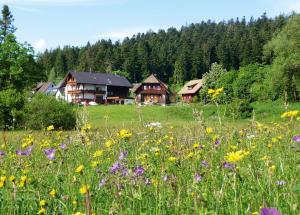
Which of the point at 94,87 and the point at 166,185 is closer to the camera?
the point at 166,185

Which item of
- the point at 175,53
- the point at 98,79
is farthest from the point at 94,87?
the point at 175,53

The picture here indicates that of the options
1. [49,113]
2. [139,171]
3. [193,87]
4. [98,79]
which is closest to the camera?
[139,171]

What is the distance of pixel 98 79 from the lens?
7662cm

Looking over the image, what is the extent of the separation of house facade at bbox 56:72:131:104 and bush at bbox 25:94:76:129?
47.0m

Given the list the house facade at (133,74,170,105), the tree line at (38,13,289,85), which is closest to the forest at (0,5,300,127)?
the tree line at (38,13,289,85)

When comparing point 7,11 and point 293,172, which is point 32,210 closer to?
point 293,172

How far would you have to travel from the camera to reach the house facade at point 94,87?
74369mm

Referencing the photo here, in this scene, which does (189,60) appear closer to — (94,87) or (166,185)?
(94,87)

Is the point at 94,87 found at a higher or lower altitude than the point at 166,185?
higher

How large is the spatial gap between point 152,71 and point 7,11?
67175 millimetres

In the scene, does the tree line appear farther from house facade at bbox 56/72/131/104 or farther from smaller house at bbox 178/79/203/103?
smaller house at bbox 178/79/203/103

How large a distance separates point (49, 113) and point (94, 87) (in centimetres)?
5198

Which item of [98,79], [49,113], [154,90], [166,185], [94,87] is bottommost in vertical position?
[49,113]

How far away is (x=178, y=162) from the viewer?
2836mm
